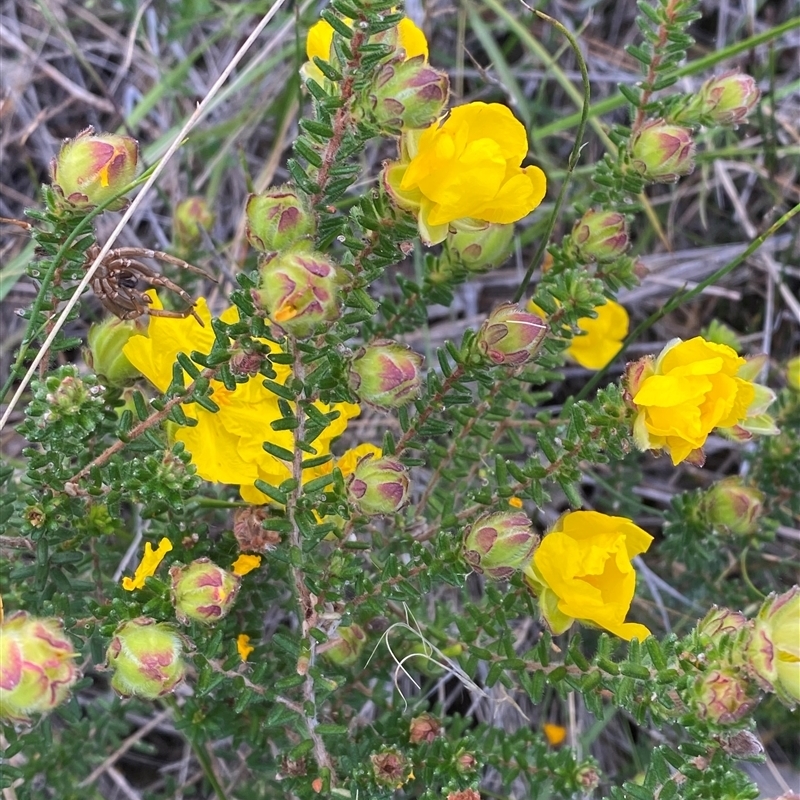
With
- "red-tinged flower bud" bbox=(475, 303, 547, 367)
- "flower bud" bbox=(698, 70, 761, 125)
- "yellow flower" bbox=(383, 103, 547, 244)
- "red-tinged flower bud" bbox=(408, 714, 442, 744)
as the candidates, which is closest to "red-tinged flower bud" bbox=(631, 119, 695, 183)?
"flower bud" bbox=(698, 70, 761, 125)

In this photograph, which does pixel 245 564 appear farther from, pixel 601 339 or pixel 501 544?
pixel 601 339

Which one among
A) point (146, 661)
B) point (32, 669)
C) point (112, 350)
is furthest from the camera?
point (112, 350)

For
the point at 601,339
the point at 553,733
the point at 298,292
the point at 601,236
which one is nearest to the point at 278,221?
the point at 298,292

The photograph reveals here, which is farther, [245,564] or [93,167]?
[245,564]

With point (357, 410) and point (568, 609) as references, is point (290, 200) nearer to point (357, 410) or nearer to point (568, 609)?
point (357, 410)

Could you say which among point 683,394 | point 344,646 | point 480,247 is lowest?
point 344,646

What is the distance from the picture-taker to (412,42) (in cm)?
199

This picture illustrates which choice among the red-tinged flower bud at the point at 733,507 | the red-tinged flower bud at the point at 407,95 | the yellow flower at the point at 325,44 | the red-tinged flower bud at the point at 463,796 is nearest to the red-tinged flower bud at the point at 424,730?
the red-tinged flower bud at the point at 463,796

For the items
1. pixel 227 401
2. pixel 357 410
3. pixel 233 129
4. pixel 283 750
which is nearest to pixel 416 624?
pixel 283 750

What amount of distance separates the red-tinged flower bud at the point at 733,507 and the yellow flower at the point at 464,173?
110 cm

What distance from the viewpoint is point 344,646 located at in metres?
2.05

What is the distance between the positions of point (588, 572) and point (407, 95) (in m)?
1.03

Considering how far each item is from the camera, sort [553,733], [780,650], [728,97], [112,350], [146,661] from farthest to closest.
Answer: [553,733] < [728,97] < [112,350] < [146,661] < [780,650]

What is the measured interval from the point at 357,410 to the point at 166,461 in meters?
0.46
